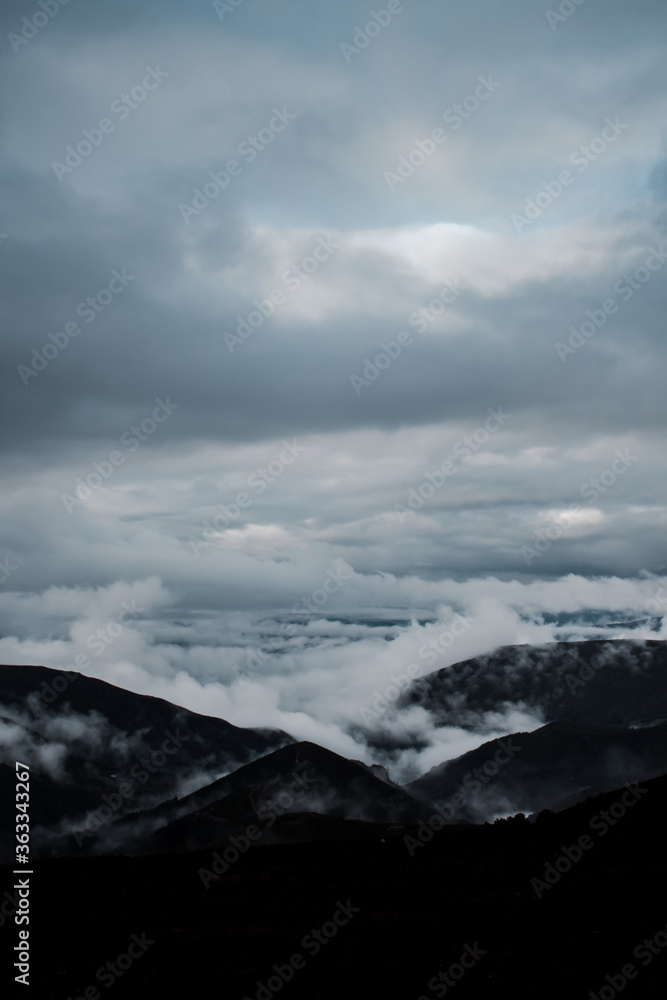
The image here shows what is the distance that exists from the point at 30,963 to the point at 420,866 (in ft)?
82.7

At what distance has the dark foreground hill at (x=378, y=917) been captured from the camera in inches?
1412

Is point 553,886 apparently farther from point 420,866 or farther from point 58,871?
point 58,871

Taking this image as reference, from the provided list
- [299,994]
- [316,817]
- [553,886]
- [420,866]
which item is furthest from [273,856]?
[316,817]

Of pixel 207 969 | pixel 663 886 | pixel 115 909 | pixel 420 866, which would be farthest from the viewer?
pixel 420 866

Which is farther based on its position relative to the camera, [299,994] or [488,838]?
[488,838]

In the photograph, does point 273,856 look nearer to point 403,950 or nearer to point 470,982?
point 403,950

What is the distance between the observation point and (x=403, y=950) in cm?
3934

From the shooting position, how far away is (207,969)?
38.5 m

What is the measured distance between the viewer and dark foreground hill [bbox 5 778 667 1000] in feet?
118

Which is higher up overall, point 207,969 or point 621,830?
point 621,830

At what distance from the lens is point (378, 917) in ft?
148

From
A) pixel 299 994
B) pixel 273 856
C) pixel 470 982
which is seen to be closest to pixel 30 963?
pixel 299 994

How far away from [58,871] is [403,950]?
30504 mm

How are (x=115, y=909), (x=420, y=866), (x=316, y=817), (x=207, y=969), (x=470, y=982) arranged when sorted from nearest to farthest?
(x=470, y=982), (x=207, y=969), (x=115, y=909), (x=420, y=866), (x=316, y=817)
